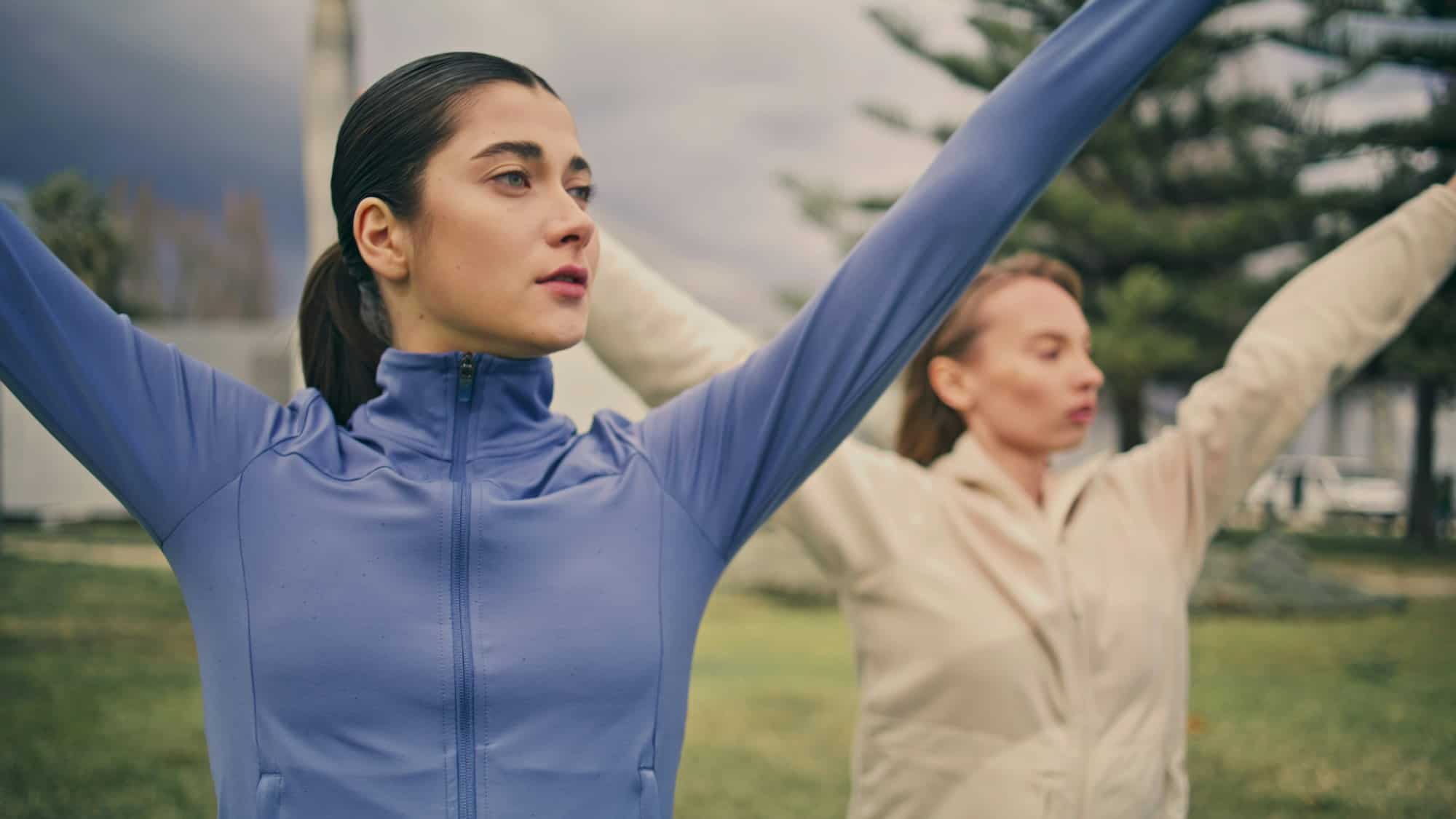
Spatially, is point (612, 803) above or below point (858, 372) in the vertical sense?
below

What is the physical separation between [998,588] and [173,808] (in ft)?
11.3

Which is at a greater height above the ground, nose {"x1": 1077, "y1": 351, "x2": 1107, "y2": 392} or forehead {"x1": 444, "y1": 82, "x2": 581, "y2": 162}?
forehead {"x1": 444, "y1": 82, "x2": 581, "y2": 162}

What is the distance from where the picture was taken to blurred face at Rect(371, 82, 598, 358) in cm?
111

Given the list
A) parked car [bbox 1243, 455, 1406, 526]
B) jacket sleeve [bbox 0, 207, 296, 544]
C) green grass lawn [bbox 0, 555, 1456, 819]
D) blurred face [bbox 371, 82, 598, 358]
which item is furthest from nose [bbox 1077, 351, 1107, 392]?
parked car [bbox 1243, 455, 1406, 526]

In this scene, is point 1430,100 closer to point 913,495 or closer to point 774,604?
point 774,604

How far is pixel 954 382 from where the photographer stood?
228 centimetres

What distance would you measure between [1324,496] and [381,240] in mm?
22147

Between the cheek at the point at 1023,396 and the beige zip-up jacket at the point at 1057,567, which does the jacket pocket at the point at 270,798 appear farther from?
the cheek at the point at 1023,396

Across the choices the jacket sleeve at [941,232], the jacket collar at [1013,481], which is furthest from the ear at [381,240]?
the jacket collar at [1013,481]

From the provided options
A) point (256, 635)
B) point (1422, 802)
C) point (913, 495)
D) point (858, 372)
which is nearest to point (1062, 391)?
point (913, 495)

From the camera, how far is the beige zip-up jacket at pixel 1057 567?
74.4 inches

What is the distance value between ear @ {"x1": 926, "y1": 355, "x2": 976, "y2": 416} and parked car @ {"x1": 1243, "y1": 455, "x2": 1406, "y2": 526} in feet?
57.2

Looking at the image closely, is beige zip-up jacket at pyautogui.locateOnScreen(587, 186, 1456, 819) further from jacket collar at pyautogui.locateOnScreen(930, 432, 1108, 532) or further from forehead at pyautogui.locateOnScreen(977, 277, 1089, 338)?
forehead at pyautogui.locateOnScreen(977, 277, 1089, 338)

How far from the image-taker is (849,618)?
6.93ft
